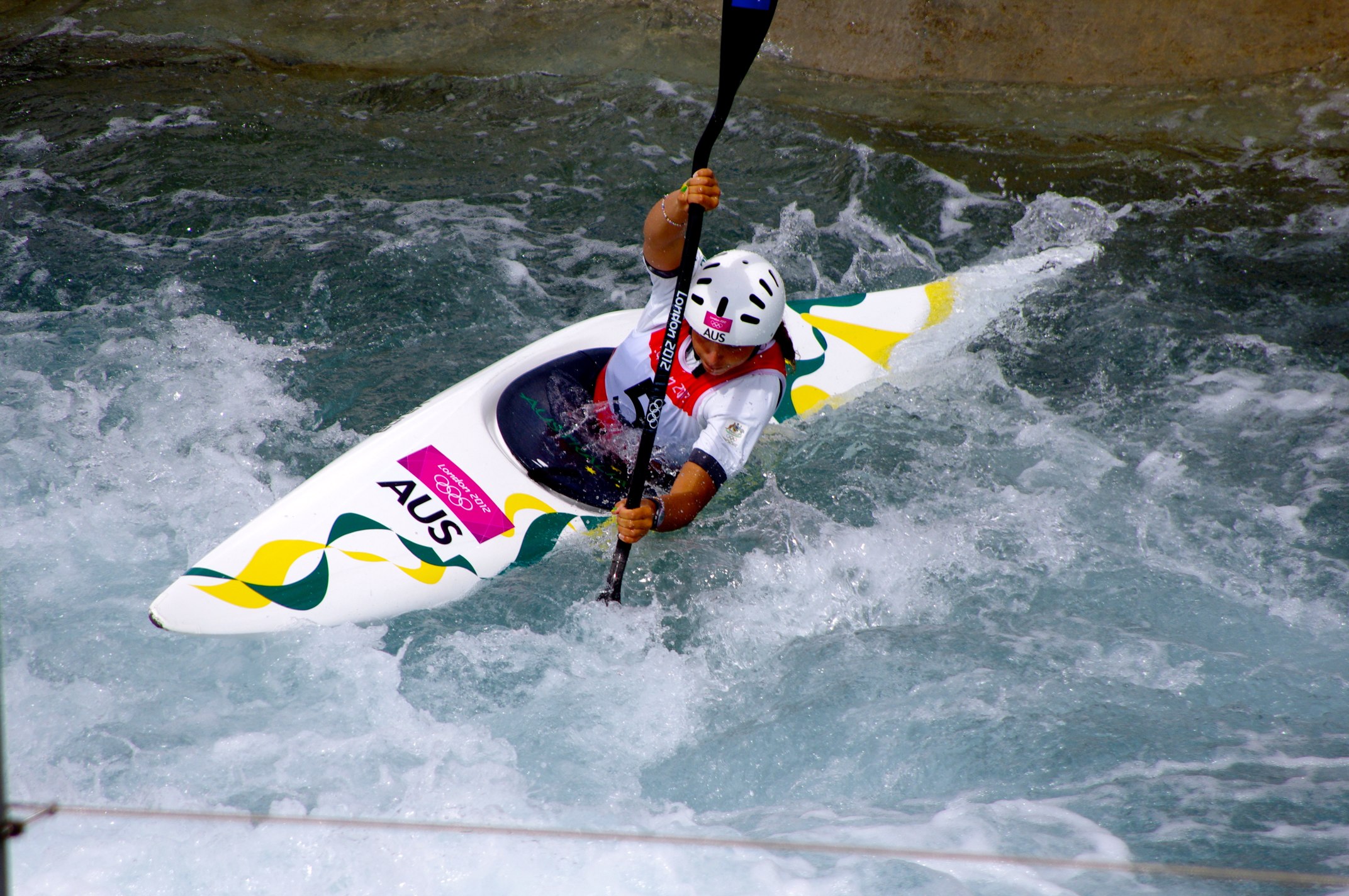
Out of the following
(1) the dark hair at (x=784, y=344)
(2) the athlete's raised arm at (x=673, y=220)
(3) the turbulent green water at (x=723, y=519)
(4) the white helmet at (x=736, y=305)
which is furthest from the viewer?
(1) the dark hair at (x=784, y=344)

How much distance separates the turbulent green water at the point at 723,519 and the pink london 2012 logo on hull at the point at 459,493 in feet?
0.75

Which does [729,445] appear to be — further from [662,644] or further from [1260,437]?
[1260,437]

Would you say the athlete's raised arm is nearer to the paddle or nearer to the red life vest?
the paddle

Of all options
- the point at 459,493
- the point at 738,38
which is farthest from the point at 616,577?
the point at 738,38

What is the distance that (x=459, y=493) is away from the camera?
10.1 feet

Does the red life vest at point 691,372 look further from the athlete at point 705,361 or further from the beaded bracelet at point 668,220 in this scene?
the beaded bracelet at point 668,220

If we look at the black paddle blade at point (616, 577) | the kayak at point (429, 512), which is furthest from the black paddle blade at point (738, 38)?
the black paddle blade at point (616, 577)

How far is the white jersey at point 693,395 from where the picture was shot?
2912 millimetres

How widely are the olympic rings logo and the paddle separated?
0.49 metres

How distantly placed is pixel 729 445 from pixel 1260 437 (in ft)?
8.65

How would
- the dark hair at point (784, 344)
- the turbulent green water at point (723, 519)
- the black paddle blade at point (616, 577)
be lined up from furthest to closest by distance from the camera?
the dark hair at point (784, 344)
the black paddle blade at point (616, 577)
the turbulent green water at point (723, 519)

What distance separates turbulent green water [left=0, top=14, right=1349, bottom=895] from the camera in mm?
2574

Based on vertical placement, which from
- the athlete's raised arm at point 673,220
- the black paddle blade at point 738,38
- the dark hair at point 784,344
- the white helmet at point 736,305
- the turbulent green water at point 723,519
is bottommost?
the turbulent green water at point 723,519

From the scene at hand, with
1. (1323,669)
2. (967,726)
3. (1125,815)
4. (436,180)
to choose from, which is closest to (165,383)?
(436,180)
